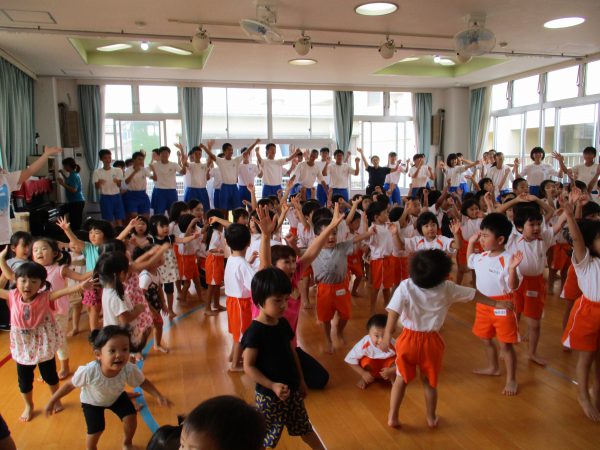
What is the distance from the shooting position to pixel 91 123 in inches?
378

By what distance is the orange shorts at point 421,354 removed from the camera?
2381 mm

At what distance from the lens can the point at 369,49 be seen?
7.12 metres

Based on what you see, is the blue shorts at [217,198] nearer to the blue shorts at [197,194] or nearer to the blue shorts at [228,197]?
the blue shorts at [228,197]

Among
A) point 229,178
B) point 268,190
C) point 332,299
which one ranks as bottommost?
point 332,299

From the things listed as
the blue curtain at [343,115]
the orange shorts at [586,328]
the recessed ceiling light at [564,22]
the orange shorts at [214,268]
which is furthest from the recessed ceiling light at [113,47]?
the orange shorts at [586,328]

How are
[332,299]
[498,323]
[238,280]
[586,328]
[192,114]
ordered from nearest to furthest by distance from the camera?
A: [586,328] → [498,323] → [238,280] → [332,299] → [192,114]

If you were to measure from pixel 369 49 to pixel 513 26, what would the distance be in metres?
2.00

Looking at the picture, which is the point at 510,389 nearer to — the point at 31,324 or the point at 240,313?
the point at 240,313

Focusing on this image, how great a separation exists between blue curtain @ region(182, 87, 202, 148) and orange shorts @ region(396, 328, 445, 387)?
28.2 feet

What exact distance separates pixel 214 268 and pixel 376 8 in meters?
3.50

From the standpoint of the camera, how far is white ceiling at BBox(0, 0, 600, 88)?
5.23 m

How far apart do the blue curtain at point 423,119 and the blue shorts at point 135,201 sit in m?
6.90

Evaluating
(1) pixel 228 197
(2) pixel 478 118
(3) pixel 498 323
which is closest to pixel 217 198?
(1) pixel 228 197

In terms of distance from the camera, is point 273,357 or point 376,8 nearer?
point 273,357
